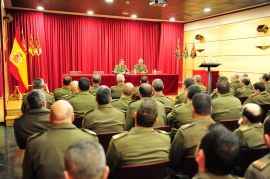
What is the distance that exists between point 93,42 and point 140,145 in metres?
10.5

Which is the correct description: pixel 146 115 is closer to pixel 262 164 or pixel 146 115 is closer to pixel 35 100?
pixel 262 164

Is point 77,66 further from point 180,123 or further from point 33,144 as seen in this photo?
point 33,144

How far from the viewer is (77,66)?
12195mm

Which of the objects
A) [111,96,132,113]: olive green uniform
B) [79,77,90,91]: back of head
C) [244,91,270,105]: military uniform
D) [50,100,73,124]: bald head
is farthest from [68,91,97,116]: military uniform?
[244,91,270,105]: military uniform

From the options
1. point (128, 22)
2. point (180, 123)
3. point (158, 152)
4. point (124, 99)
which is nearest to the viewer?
point (158, 152)

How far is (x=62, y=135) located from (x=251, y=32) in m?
9.70

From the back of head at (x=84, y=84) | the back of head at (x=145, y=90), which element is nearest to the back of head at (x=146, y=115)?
the back of head at (x=145, y=90)

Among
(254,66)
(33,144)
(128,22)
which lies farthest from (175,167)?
(128,22)

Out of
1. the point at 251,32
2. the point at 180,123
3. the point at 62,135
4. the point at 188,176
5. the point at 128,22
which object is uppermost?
the point at 128,22

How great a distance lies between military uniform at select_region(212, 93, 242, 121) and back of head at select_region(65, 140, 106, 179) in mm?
3259

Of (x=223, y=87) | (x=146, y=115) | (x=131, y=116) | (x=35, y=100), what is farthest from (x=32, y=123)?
(x=223, y=87)

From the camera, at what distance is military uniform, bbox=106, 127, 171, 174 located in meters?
2.22

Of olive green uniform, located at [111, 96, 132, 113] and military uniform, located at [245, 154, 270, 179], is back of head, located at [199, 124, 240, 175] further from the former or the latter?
olive green uniform, located at [111, 96, 132, 113]

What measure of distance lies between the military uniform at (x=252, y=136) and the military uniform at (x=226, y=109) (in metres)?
1.41
